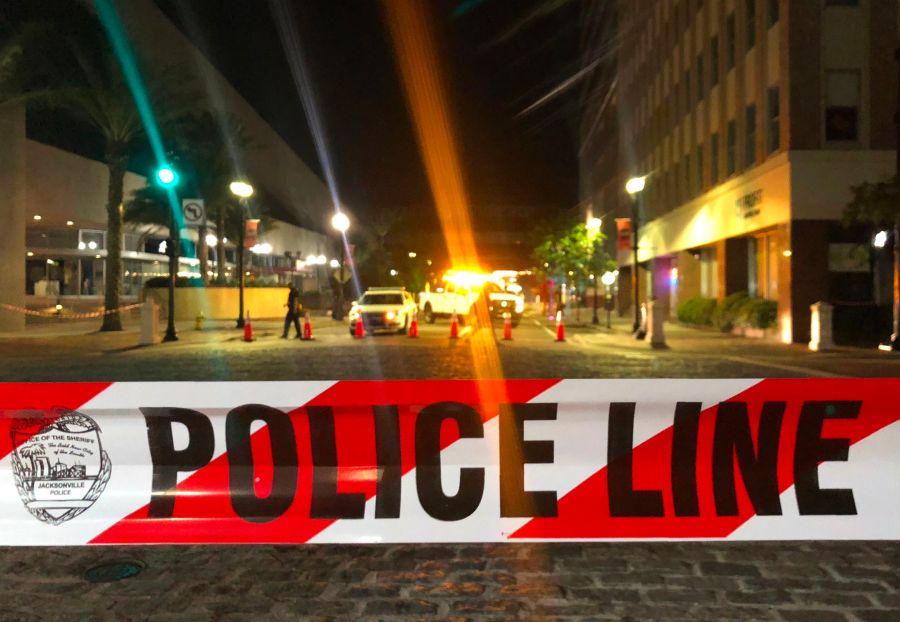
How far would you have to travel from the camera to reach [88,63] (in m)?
27.2

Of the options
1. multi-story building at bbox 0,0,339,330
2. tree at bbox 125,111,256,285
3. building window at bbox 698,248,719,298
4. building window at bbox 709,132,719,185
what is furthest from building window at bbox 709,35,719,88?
tree at bbox 125,111,256,285

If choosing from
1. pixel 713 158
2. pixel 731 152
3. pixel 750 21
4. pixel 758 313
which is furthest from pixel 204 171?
pixel 758 313

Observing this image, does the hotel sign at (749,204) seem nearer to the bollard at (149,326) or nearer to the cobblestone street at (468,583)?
the bollard at (149,326)

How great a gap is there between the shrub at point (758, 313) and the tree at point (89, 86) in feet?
62.4

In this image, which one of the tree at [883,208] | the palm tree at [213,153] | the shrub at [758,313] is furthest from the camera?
the palm tree at [213,153]

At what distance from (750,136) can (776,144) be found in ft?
8.63

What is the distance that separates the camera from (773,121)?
26453mm

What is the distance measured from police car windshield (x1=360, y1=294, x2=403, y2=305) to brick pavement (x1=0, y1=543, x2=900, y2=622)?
25.4 metres

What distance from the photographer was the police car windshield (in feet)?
102

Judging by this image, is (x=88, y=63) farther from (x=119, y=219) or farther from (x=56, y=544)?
(x=56, y=544)

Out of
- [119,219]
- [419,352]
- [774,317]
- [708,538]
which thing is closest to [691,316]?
[774,317]

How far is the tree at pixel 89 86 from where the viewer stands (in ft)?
83.8

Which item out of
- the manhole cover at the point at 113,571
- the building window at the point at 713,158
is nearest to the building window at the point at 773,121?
the building window at the point at 713,158

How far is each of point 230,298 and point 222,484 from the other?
128ft
